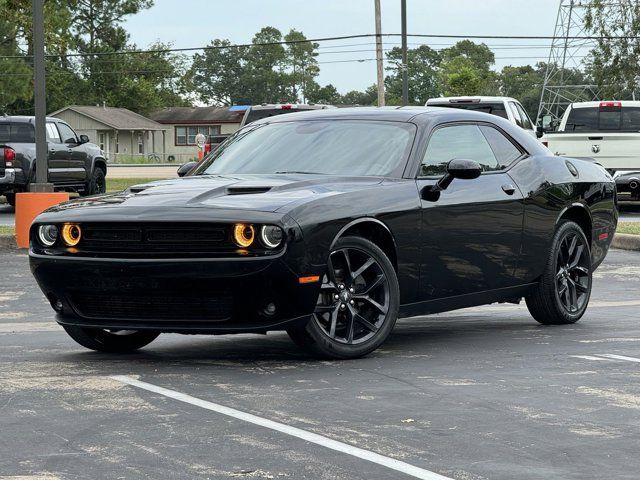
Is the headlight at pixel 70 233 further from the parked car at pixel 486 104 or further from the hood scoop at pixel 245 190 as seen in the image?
the parked car at pixel 486 104

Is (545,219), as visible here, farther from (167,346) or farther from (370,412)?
(370,412)

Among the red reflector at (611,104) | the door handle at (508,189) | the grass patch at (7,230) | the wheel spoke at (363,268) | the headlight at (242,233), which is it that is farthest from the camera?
the red reflector at (611,104)

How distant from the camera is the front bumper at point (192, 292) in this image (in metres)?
7.34

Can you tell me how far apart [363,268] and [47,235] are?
1822mm

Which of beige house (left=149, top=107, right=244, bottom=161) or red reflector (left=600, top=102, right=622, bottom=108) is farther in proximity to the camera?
beige house (left=149, top=107, right=244, bottom=161)

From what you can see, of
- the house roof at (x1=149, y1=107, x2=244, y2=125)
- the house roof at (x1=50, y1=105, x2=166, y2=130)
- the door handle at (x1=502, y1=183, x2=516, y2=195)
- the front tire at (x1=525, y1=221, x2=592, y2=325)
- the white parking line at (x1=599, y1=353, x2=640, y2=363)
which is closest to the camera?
the white parking line at (x1=599, y1=353, x2=640, y2=363)

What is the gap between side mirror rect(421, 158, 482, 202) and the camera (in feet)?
27.8

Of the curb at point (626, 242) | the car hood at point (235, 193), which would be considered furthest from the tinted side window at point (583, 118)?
the car hood at point (235, 193)

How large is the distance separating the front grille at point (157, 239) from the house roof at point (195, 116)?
340ft

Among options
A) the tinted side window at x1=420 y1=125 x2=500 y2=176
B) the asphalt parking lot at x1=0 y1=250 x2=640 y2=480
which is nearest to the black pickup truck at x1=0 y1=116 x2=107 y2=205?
the asphalt parking lot at x1=0 y1=250 x2=640 y2=480

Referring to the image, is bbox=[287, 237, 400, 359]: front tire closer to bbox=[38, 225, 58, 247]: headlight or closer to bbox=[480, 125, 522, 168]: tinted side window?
bbox=[38, 225, 58, 247]: headlight

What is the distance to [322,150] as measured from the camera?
8.72 m

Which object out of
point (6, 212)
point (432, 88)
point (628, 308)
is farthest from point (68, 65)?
point (628, 308)

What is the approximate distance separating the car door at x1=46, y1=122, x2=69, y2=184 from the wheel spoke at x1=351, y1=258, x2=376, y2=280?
20.0 meters
